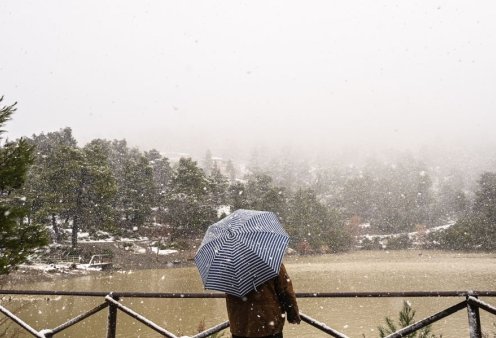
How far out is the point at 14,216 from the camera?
4.91 meters

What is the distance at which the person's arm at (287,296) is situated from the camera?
8.20 ft

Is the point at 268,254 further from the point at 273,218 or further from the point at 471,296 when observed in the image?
the point at 471,296

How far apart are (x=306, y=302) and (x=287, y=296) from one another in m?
18.2

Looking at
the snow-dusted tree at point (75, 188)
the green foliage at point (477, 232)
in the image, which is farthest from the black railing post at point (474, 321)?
the green foliage at point (477, 232)

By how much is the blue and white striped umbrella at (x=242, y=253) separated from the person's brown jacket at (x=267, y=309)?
122 mm

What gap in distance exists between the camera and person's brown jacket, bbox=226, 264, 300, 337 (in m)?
2.48

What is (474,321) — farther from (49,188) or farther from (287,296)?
(49,188)

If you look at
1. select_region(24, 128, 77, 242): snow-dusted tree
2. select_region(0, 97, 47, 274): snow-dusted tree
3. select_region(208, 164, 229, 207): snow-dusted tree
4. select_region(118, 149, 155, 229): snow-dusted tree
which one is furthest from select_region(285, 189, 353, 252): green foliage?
select_region(0, 97, 47, 274): snow-dusted tree

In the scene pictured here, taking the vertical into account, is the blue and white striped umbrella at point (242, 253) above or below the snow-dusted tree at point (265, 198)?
above

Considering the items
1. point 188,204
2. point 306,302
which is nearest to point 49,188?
point 188,204

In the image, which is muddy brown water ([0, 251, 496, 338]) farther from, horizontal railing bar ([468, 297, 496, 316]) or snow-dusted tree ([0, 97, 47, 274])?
horizontal railing bar ([468, 297, 496, 316])

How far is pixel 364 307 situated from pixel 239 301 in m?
18.0

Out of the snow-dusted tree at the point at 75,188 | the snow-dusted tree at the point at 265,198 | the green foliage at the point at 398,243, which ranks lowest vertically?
the green foliage at the point at 398,243

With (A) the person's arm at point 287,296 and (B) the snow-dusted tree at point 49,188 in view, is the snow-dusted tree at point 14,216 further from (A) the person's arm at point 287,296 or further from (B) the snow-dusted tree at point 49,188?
(B) the snow-dusted tree at point 49,188
